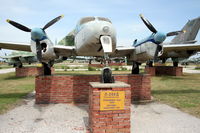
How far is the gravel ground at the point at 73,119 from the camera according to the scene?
16.6 feet

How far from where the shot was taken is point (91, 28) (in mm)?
6828

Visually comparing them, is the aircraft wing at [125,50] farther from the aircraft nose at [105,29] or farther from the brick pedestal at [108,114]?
the brick pedestal at [108,114]

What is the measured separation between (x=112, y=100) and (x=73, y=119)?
78.6 inches

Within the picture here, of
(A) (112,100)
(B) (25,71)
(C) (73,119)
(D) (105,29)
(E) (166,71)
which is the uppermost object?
(D) (105,29)

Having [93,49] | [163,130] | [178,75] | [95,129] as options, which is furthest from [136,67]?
[178,75]

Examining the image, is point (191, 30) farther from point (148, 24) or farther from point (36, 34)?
point (36, 34)

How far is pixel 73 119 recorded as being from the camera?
597 cm

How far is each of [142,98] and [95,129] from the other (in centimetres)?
507

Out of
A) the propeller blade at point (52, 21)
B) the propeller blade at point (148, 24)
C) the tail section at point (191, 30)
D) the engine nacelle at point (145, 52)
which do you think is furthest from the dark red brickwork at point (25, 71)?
the tail section at point (191, 30)

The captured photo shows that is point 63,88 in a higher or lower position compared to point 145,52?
lower

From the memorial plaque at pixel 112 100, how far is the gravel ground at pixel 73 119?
93 centimetres

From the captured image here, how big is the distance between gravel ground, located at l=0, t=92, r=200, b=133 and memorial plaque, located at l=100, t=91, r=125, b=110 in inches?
36.7

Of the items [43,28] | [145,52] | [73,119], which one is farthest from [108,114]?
[145,52]

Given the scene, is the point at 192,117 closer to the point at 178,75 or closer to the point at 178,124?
the point at 178,124
